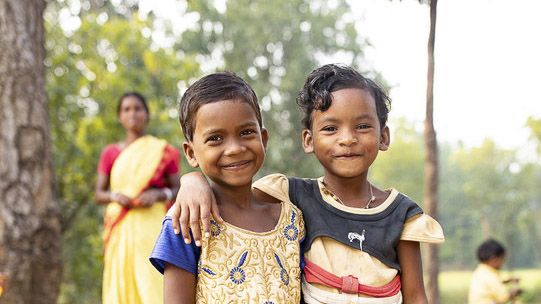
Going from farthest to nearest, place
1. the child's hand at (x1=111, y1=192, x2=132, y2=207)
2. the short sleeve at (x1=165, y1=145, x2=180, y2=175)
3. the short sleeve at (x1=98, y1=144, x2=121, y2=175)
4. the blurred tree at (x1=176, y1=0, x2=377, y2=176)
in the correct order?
the blurred tree at (x1=176, y1=0, x2=377, y2=176) → the short sleeve at (x1=98, y1=144, x2=121, y2=175) → the short sleeve at (x1=165, y1=145, x2=180, y2=175) → the child's hand at (x1=111, y1=192, x2=132, y2=207)

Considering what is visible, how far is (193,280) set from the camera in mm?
1929

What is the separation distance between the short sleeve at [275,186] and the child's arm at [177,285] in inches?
17.5

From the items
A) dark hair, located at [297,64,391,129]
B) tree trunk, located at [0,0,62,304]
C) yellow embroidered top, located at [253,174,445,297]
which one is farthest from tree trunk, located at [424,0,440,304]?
tree trunk, located at [0,0,62,304]

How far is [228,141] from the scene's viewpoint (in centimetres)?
196

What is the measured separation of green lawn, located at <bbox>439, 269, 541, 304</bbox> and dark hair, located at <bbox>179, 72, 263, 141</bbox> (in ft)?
73.6

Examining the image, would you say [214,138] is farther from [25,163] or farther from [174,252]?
[25,163]

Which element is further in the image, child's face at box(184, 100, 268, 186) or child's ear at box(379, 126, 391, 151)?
child's ear at box(379, 126, 391, 151)

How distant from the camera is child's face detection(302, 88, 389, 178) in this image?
2.18 metres

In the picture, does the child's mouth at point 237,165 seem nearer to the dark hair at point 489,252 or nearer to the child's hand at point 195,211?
the child's hand at point 195,211

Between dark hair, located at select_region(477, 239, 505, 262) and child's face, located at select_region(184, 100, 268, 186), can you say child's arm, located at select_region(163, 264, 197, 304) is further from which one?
dark hair, located at select_region(477, 239, 505, 262)

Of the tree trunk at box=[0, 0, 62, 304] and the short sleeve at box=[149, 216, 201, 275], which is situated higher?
the tree trunk at box=[0, 0, 62, 304]

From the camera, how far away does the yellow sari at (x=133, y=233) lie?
4371 millimetres

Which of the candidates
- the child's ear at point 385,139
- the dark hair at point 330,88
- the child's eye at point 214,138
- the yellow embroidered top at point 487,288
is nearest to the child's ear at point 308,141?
the dark hair at point 330,88

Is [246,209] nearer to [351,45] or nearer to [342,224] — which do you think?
[342,224]
